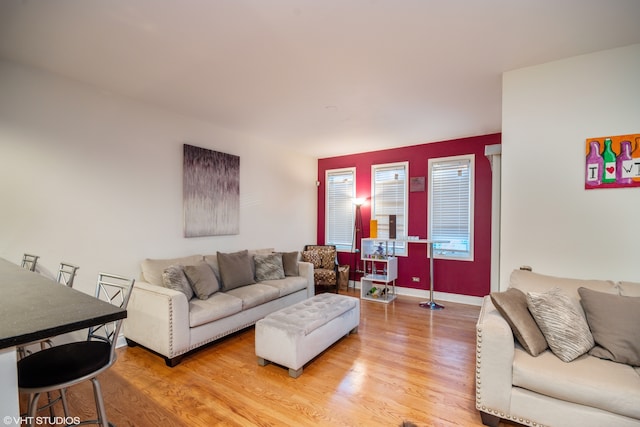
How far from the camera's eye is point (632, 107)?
2275 mm

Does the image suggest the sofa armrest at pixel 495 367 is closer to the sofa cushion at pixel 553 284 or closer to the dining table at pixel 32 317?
the sofa cushion at pixel 553 284

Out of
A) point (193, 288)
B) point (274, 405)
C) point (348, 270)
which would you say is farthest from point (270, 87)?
point (348, 270)

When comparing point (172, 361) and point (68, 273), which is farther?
point (172, 361)

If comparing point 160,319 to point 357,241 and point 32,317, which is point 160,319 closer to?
point 32,317

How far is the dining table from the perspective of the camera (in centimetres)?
90

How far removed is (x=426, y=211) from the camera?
16.5 ft

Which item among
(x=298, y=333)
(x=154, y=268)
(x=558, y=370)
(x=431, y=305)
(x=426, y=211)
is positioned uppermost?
(x=426, y=211)

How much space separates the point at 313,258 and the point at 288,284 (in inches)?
55.9

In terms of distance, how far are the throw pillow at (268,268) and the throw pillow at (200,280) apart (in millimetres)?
872

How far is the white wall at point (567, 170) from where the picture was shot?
229 centimetres

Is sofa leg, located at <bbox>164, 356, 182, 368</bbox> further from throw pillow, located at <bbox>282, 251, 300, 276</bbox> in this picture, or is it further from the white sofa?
throw pillow, located at <bbox>282, 251, 300, 276</bbox>

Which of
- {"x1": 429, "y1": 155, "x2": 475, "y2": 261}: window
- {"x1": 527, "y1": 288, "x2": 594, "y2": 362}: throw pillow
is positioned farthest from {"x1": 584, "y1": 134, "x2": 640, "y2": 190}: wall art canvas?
{"x1": 429, "y1": 155, "x2": 475, "y2": 261}: window

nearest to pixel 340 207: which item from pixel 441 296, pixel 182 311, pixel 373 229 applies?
pixel 373 229

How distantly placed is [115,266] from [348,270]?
12.0ft
